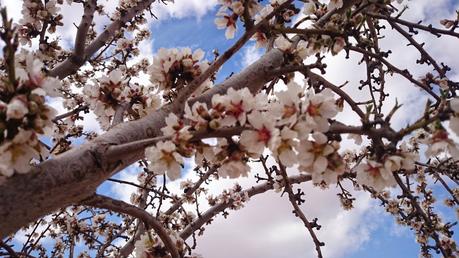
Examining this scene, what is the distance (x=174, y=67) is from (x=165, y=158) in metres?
0.73

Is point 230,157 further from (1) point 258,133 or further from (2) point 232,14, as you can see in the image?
(2) point 232,14

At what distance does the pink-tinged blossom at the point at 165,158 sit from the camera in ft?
5.25

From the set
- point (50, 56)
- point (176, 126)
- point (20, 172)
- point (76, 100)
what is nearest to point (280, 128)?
point (176, 126)

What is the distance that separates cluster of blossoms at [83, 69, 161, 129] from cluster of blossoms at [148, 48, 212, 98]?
0.26 meters

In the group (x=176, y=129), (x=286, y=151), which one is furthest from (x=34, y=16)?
(x=286, y=151)

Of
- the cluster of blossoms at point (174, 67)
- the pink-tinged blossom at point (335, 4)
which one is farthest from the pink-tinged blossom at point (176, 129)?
the pink-tinged blossom at point (335, 4)

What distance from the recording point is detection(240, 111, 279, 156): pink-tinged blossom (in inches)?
61.3

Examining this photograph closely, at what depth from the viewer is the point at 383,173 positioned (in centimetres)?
163

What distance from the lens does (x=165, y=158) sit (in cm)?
169

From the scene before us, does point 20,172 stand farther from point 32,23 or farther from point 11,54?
point 32,23

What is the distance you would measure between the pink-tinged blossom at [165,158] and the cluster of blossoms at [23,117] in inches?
16.5

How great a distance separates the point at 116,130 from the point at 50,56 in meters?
2.54

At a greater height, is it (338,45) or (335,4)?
(335,4)

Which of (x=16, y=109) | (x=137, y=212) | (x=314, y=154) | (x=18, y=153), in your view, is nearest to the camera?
(x=16, y=109)
